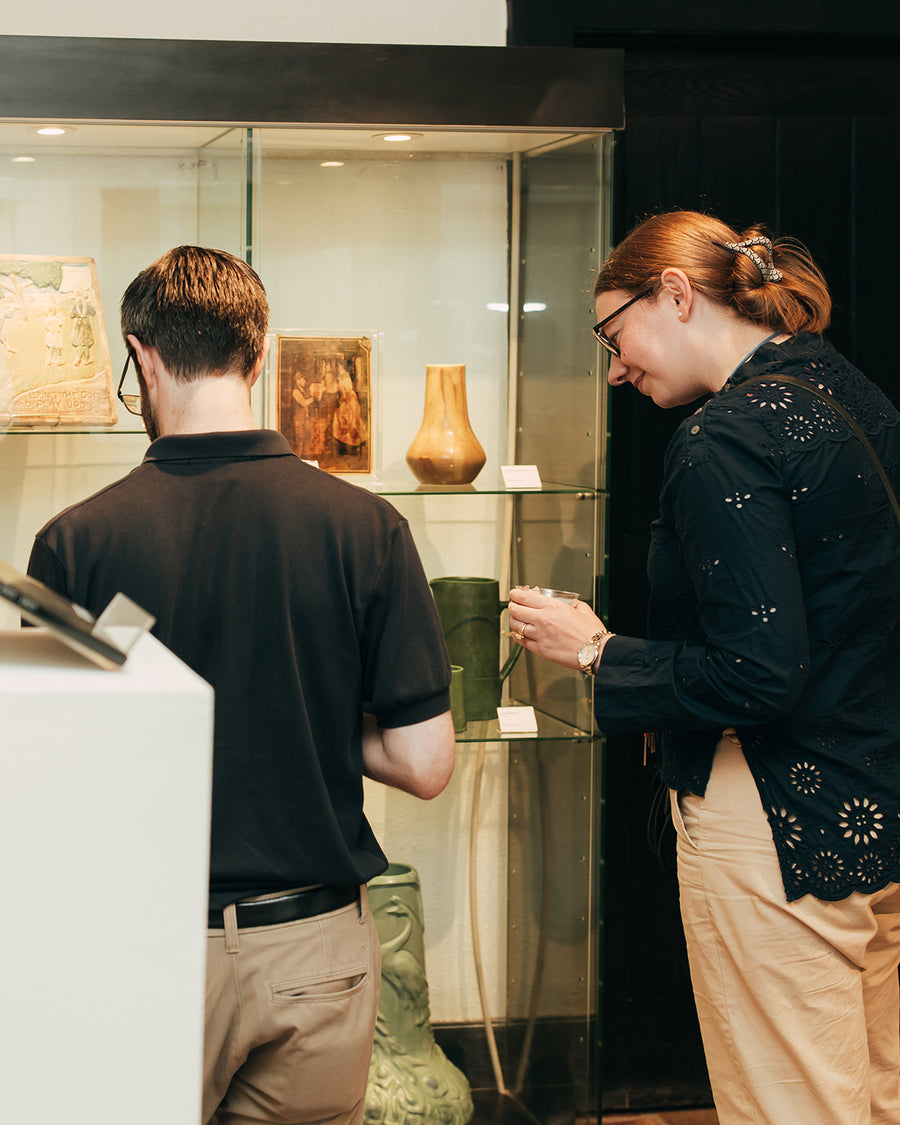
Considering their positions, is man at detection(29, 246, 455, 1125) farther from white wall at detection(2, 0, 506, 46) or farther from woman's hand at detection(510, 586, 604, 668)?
white wall at detection(2, 0, 506, 46)

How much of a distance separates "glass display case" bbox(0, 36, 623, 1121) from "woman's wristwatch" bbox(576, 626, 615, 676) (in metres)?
0.57

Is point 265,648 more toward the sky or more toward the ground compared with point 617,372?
more toward the ground

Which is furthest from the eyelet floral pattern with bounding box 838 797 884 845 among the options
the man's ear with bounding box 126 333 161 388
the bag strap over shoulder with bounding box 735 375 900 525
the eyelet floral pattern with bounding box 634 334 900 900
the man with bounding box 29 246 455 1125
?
the man's ear with bounding box 126 333 161 388

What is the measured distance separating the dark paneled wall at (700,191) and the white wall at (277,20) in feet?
0.33

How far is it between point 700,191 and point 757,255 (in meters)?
1.04

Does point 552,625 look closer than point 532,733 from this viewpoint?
Yes

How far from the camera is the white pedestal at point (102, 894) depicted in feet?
1.54

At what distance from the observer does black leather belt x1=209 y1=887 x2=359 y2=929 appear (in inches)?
45.3

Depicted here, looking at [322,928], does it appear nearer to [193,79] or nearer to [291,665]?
[291,665]

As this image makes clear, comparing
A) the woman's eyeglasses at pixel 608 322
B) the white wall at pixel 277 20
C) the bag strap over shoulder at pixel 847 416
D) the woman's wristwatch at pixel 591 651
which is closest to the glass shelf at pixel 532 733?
the woman's wristwatch at pixel 591 651

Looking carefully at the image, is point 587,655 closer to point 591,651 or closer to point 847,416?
point 591,651

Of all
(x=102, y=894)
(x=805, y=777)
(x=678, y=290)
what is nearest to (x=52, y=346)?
(x=678, y=290)

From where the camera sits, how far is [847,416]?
53.6 inches

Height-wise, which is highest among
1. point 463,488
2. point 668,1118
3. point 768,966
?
point 463,488
